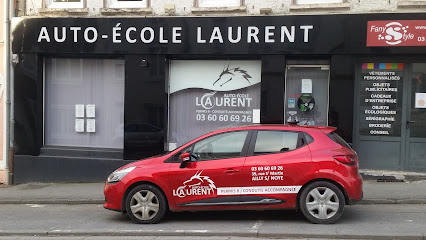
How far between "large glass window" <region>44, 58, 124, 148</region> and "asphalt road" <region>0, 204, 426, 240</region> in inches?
145

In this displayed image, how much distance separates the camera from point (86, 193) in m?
10.1

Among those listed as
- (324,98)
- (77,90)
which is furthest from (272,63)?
(77,90)

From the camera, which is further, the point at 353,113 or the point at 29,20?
the point at 29,20

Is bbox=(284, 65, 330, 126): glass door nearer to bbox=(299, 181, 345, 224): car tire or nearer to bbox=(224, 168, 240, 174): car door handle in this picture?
bbox=(299, 181, 345, 224): car tire

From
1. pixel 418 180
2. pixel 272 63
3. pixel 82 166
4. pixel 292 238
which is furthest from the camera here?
pixel 82 166

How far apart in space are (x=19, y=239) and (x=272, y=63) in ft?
22.3

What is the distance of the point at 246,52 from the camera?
10969 mm

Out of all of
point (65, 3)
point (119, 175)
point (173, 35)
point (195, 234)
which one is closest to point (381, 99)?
point (173, 35)

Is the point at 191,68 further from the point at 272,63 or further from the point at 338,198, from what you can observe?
the point at 338,198

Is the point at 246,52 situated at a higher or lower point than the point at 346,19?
lower

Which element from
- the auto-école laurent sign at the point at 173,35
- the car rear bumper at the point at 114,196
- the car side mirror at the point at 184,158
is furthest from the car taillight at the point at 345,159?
the auto-école laurent sign at the point at 173,35

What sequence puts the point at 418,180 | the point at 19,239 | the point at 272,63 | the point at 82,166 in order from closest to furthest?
the point at 19,239 < the point at 418,180 < the point at 272,63 < the point at 82,166

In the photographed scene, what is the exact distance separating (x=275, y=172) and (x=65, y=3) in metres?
8.01

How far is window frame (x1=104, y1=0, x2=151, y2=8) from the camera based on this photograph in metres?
11.5
